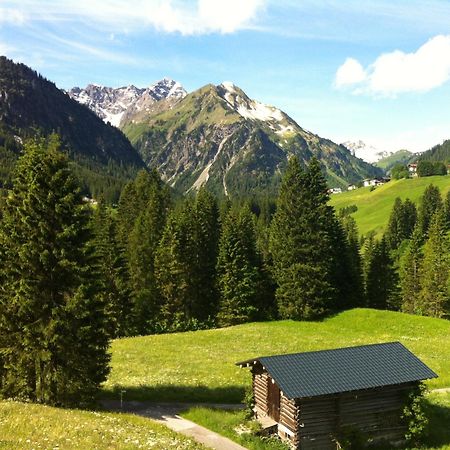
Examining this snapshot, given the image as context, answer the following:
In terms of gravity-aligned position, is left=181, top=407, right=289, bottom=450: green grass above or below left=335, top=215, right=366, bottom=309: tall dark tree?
below

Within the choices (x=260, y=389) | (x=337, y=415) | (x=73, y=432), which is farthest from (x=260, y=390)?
(x=73, y=432)

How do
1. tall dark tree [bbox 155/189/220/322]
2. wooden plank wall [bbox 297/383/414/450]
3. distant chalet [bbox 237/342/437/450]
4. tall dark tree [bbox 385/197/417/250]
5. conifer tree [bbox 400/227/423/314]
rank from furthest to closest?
tall dark tree [bbox 385/197/417/250]
conifer tree [bbox 400/227/423/314]
tall dark tree [bbox 155/189/220/322]
wooden plank wall [bbox 297/383/414/450]
distant chalet [bbox 237/342/437/450]

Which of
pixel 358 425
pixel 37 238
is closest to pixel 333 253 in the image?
pixel 358 425

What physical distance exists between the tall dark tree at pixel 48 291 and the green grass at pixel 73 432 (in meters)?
2.10

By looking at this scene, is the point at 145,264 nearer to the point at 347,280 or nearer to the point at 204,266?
the point at 204,266

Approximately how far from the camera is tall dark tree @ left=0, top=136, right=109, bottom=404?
86.4ft

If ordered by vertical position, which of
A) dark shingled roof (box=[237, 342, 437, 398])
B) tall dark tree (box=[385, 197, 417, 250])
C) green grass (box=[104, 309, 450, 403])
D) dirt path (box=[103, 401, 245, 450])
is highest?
tall dark tree (box=[385, 197, 417, 250])

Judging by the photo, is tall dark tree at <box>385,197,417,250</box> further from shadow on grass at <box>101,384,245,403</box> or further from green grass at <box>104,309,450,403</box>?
shadow on grass at <box>101,384,245,403</box>

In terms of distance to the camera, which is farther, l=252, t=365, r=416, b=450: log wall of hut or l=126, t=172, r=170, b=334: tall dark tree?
l=126, t=172, r=170, b=334: tall dark tree

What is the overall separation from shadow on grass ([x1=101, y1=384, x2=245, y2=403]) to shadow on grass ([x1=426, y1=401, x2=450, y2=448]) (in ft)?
40.7

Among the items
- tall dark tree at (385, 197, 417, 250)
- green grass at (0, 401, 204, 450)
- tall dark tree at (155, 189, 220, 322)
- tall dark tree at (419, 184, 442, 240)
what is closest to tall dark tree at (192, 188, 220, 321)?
tall dark tree at (155, 189, 220, 322)

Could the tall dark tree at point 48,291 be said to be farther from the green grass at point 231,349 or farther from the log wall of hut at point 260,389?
the log wall of hut at point 260,389

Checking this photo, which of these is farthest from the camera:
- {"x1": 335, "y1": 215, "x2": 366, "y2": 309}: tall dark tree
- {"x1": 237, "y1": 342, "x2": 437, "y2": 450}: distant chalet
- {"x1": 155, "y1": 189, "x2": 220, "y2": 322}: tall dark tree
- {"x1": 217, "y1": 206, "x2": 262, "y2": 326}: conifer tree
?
{"x1": 335, "y1": 215, "x2": 366, "y2": 309}: tall dark tree

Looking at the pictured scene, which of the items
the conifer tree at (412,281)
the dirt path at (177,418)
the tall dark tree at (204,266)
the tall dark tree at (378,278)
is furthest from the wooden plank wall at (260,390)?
the conifer tree at (412,281)
